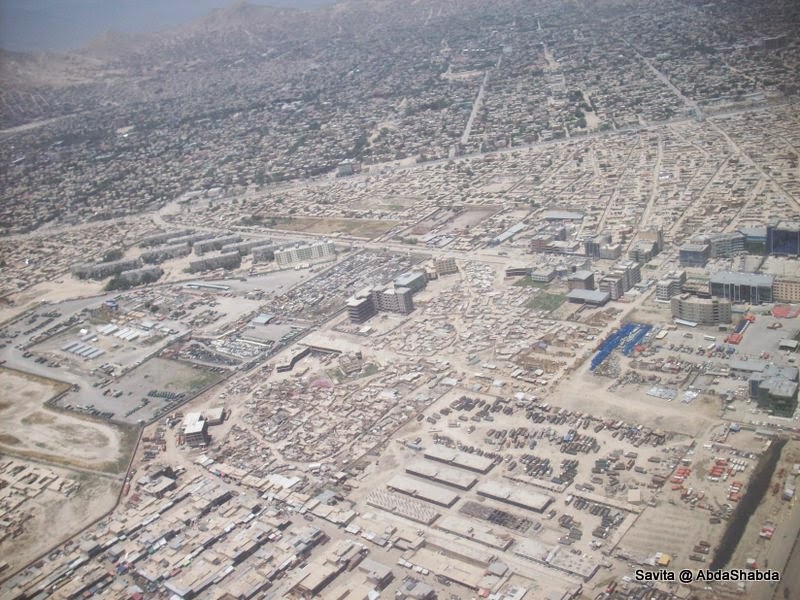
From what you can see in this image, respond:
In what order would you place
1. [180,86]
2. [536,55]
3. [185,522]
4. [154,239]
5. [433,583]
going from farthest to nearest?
1. [180,86]
2. [536,55]
3. [154,239]
4. [185,522]
5. [433,583]

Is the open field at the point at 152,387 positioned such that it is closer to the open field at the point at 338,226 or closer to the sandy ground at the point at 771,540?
the open field at the point at 338,226

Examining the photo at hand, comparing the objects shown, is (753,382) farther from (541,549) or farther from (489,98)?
(489,98)

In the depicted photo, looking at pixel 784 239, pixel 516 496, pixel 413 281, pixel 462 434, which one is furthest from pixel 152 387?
pixel 784 239

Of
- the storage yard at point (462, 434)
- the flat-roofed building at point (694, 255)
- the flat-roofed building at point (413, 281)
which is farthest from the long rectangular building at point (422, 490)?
the flat-roofed building at point (694, 255)

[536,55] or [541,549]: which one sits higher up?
[536,55]

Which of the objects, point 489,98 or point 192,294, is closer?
point 192,294

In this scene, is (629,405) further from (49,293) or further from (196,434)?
(49,293)

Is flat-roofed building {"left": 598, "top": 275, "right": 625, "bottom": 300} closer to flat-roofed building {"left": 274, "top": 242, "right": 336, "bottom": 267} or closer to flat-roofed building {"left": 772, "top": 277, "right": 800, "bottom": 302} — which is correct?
flat-roofed building {"left": 772, "top": 277, "right": 800, "bottom": 302}

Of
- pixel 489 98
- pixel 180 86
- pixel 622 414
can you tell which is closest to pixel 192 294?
pixel 622 414
